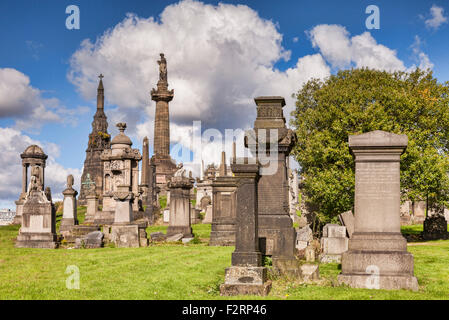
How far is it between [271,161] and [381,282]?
444 cm

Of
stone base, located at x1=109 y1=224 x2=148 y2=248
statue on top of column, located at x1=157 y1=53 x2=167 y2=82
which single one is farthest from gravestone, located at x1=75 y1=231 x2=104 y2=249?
statue on top of column, located at x1=157 y1=53 x2=167 y2=82

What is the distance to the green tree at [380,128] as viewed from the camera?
67.7ft

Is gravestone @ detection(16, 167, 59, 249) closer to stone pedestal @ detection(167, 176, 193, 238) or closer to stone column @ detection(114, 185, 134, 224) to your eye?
stone column @ detection(114, 185, 134, 224)

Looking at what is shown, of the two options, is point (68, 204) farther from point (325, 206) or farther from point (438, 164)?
point (438, 164)

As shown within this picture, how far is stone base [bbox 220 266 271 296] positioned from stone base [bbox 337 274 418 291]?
1.71 metres

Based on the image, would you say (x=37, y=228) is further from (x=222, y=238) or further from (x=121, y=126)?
(x=121, y=126)

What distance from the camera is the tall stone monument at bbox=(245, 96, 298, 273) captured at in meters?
11.7

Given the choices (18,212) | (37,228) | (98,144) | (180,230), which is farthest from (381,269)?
(98,144)

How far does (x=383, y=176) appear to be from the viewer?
920cm

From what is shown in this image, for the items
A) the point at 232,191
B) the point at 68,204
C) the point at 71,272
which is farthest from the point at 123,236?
the point at 68,204

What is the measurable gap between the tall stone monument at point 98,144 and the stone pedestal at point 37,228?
4426 cm

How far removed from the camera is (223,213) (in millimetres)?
19891

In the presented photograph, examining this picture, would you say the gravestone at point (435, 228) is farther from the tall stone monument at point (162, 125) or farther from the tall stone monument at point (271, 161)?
the tall stone monument at point (162, 125)

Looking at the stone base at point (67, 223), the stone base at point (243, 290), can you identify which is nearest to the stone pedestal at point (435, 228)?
the stone base at point (243, 290)
